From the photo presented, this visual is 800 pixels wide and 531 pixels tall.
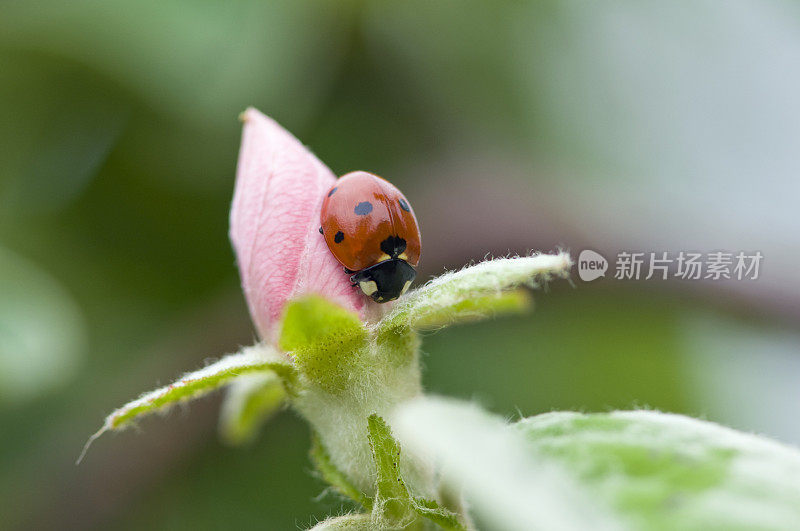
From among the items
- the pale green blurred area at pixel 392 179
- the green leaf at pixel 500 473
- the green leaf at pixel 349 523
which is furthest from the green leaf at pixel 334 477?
the pale green blurred area at pixel 392 179

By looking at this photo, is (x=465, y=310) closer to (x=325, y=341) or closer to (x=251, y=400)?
(x=325, y=341)

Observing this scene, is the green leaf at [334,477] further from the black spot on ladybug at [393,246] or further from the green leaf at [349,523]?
the black spot on ladybug at [393,246]

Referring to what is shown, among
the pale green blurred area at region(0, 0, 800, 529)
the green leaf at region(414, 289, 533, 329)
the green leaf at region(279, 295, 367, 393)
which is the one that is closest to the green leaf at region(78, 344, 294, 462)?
the green leaf at region(279, 295, 367, 393)

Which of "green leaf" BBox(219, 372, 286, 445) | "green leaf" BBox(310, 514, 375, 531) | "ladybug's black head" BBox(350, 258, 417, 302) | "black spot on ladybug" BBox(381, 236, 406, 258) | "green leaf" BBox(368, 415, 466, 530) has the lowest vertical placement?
"green leaf" BBox(310, 514, 375, 531)

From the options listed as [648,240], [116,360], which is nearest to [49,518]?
[116,360]

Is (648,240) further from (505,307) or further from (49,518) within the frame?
(49,518)

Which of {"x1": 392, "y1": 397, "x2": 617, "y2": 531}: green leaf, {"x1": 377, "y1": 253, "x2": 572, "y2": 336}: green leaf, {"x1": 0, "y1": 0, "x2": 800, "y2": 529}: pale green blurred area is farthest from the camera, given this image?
{"x1": 0, "y1": 0, "x2": 800, "y2": 529}: pale green blurred area

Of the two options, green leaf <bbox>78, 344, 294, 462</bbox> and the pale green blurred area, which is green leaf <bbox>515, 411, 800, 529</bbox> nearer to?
green leaf <bbox>78, 344, 294, 462</bbox>
